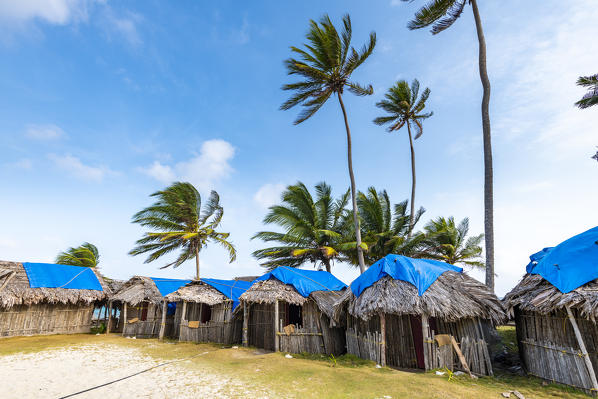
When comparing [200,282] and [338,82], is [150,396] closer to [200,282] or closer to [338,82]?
[200,282]

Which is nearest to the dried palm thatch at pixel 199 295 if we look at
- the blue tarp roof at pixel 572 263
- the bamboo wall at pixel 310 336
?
the bamboo wall at pixel 310 336

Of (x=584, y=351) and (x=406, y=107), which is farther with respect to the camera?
(x=406, y=107)

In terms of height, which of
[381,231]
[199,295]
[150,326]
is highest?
[381,231]

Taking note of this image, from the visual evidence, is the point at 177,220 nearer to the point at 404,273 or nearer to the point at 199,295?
the point at 199,295

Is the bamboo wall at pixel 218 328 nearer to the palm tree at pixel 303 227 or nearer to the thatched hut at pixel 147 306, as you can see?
the thatched hut at pixel 147 306

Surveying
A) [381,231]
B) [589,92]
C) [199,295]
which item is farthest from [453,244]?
[199,295]

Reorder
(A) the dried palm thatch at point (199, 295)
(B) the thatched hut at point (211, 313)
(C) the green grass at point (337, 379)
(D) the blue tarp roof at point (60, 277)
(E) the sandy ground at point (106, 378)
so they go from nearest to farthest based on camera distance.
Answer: (C) the green grass at point (337, 379)
(E) the sandy ground at point (106, 378)
(A) the dried palm thatch at point (199, 295)
(B) the thatched hut at point (211, 313)
(D) the blue tarp roof at point (60, 277)

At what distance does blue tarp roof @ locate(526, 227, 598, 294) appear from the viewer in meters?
6.53

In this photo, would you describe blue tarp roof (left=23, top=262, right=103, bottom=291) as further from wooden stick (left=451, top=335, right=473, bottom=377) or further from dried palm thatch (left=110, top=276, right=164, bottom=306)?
wooden stick (left=451, top=335, right=473, bottom=377)

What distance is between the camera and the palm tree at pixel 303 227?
18.8 m

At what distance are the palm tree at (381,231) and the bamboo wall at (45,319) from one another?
15.0 m

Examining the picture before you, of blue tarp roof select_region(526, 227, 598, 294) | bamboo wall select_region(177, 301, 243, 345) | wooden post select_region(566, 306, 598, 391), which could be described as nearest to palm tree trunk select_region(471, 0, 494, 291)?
blue tarp roof select_region(526, 227, 598, 294)

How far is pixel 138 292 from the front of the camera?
15.7m

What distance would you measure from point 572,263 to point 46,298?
20314 millimetres
